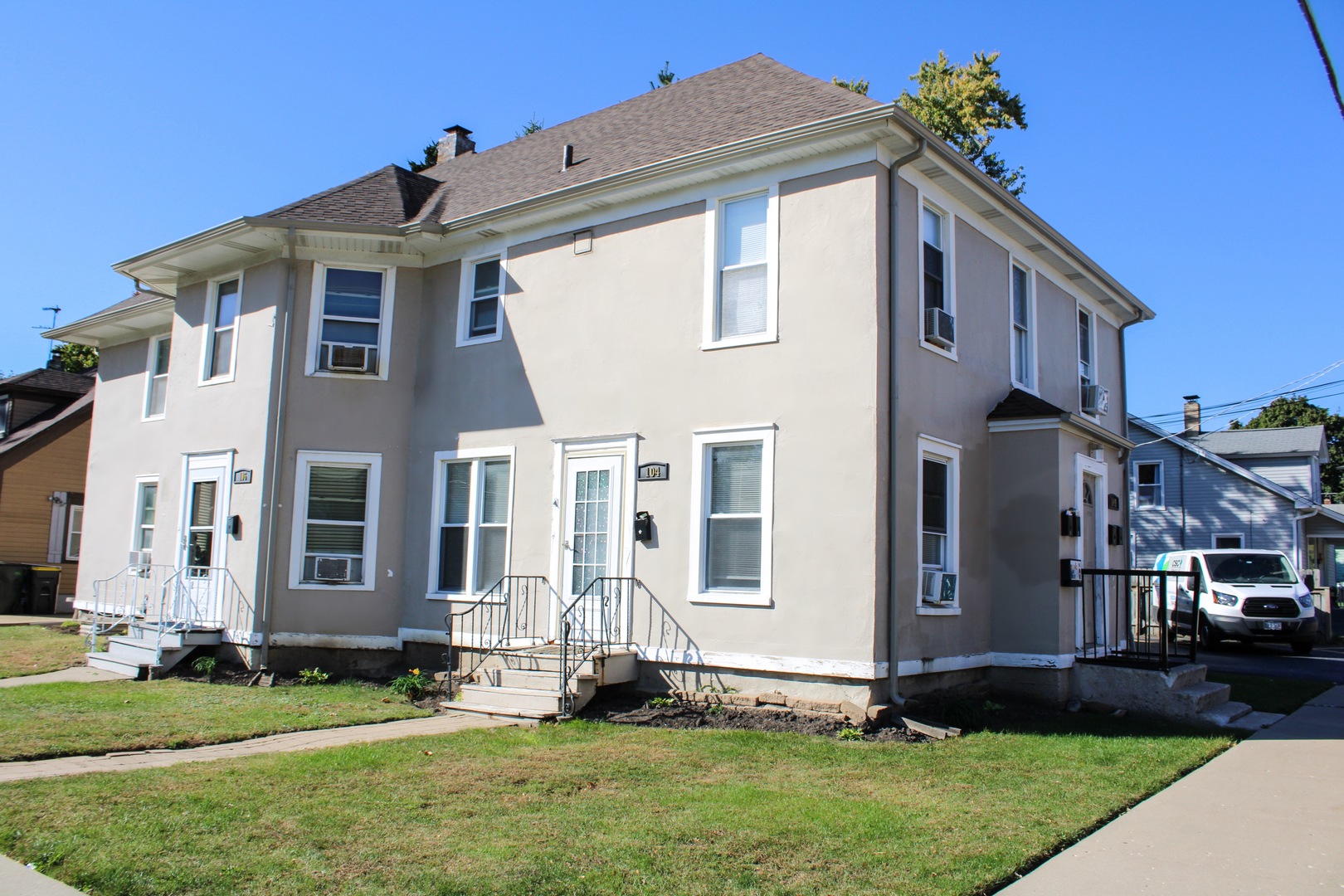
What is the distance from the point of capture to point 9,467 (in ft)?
75.2

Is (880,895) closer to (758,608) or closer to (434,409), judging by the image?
(758,608)

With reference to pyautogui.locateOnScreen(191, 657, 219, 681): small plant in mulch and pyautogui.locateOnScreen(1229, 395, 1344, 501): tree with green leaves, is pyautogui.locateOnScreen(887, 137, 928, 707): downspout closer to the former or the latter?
pyautogui.locateOnScreen(191, 657, 219, 681): small plant in mulch

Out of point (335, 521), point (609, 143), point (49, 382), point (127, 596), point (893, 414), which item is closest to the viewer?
point (893, 414)

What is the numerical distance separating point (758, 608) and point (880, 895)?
5.33 metres

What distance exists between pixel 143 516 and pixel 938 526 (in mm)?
12681

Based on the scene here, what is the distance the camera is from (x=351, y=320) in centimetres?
1339

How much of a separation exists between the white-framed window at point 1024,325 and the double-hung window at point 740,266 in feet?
13.0

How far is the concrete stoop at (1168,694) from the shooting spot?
32.8 feet

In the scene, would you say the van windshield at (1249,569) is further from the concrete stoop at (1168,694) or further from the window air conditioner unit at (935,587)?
the window air conditioner unit at (935,587)

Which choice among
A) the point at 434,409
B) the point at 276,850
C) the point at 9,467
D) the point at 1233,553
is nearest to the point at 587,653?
the point at 434,409

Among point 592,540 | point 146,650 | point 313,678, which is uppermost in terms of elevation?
point 592,540

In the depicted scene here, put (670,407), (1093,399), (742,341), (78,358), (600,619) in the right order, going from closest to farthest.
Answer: (742,341), (670,407), (600,619), (1093,399), (78,358)

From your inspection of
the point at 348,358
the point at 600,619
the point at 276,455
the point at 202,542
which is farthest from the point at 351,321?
the point at 600,619

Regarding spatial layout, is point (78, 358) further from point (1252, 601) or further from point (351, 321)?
point (1252, 601)
